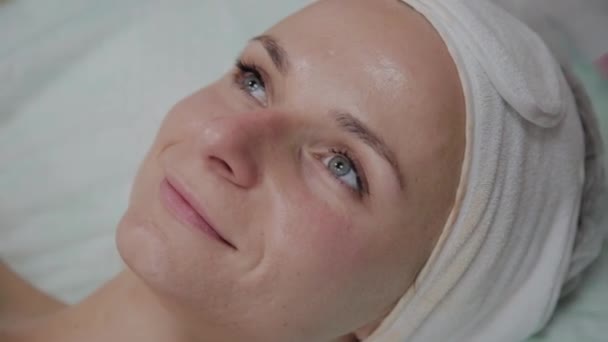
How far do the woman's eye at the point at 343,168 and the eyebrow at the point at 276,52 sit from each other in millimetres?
143

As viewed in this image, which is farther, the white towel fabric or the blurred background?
the blurred background

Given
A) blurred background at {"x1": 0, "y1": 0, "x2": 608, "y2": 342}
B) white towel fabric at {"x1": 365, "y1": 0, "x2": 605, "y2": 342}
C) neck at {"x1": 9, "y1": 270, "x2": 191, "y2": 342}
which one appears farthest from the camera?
blurred background at {"x1": 0, "y1": 0, "x2": 608, "y2": 342}

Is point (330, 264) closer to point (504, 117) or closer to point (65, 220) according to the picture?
point (504, 117)

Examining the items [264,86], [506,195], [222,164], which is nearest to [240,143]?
[222,164]

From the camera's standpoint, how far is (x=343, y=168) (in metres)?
1.11

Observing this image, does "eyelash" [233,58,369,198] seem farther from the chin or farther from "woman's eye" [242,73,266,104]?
the chin

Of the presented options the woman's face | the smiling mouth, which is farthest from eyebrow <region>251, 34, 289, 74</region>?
the smiling mouth

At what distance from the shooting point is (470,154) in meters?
1.14

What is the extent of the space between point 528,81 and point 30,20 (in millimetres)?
1115

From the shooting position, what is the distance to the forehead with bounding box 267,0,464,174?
1080 millimetres

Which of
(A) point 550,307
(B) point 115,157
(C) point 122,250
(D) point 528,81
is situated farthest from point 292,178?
(B) point 115,157

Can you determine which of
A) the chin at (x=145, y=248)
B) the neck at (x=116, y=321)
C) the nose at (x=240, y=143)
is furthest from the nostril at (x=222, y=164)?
the neck at (x=116, y=321)

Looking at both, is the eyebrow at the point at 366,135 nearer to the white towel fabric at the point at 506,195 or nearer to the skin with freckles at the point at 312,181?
the skin with freckles at the point at 312,181

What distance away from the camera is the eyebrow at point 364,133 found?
107cm
